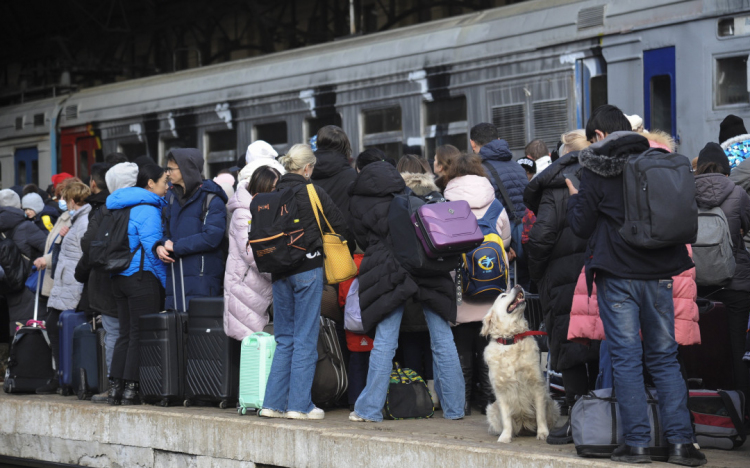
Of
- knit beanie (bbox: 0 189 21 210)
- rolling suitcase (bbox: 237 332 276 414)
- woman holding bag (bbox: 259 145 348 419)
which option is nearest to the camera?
woman holding bag (bbox: 259 145 348 419)

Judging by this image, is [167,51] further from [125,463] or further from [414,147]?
[125,463]

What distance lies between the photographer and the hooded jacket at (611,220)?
493cm

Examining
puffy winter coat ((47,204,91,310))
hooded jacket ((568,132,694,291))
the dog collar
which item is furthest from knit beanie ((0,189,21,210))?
hooded jacket ((568,132,694,291))

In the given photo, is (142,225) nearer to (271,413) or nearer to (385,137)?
(271,413)

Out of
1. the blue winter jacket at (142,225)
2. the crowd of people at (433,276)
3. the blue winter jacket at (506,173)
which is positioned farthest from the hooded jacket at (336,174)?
the blue winter jacket at (142,225)

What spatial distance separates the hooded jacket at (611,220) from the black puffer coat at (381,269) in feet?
4.80

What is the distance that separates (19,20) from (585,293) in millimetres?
30941

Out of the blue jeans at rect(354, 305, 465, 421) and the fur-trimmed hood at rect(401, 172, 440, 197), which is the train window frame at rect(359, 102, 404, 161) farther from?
the blue jeans at rect(354, 305, 465, 421)

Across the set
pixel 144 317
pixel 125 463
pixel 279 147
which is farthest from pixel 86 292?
pixel 279 147

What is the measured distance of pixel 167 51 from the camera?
29.4m

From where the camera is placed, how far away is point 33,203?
1098 centimetres

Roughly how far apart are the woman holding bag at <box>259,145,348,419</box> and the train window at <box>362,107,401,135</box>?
454 centimetres

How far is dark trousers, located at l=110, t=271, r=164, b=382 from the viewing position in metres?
7.72

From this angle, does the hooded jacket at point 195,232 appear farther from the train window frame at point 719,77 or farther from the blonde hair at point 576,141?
the train window frame at point 719,77
